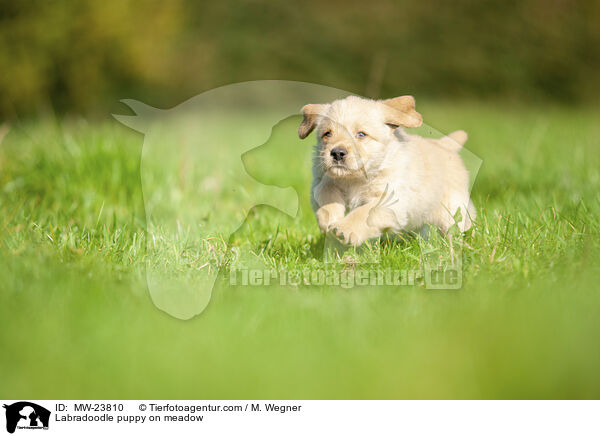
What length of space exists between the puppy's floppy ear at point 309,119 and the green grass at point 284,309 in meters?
0.53

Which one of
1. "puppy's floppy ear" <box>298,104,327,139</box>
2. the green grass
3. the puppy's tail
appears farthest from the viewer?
the puppy's tail

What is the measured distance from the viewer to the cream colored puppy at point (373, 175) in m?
2.59

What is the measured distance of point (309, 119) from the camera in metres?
2.73

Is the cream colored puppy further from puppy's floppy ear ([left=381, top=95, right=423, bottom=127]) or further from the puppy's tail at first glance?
the puppy's tail

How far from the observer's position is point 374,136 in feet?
8.71

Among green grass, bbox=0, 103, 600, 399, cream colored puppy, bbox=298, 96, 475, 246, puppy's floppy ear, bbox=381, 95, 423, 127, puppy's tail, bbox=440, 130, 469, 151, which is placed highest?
puppy's tail, bbox=440, 130, 469, 151

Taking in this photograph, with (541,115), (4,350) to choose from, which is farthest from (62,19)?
(4,350)

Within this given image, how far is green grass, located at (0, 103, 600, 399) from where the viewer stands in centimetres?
175

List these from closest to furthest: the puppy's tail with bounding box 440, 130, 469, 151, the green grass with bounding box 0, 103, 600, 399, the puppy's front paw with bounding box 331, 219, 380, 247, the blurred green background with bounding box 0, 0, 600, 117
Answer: the green grass with bounding box 0, 103, 600, 399 < the puppy's front paw with bounding box 331, 219, 380, 247 < the puppy's tail with bounding box 440, 130, 469, 151 < the blurred green background with bounding box 0, 0, 600, 117
